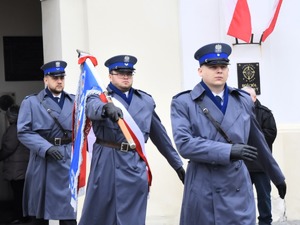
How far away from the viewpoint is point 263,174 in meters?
8.22

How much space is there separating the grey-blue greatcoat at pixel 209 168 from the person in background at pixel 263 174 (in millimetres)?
2568

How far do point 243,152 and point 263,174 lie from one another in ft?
10.7

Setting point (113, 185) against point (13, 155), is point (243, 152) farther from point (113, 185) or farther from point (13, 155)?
point (13, 155)

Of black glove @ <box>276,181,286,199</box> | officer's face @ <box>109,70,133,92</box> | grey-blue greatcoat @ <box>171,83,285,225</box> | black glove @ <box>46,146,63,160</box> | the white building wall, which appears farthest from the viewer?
the white building wall

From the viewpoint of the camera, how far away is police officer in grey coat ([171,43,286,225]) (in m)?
5.31

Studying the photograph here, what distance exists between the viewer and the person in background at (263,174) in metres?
8.06

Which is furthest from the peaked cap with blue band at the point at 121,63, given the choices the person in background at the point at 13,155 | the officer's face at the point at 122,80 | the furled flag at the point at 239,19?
the person in background at the point at 13,155

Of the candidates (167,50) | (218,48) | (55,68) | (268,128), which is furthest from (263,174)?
(218,48)

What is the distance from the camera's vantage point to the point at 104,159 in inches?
250

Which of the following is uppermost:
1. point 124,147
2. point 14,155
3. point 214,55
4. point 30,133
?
point 214,55

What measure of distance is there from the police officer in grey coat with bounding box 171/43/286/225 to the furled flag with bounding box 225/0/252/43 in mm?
3331

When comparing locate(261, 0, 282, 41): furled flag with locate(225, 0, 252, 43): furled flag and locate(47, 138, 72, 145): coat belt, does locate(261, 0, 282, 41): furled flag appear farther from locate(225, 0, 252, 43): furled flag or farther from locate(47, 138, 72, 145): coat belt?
locate(47, 138, 72, 145): coat belt

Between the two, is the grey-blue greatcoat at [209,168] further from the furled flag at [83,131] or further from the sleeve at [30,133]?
the sleeve at [30,133]

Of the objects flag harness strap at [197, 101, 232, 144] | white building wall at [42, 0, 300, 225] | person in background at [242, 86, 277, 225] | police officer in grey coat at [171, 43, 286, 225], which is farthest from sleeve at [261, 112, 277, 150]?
flag harness strap at [197, 101, 232, 144]
